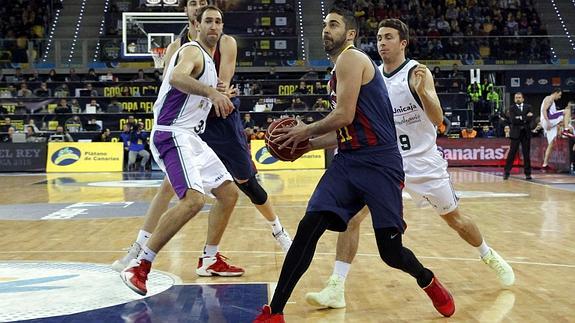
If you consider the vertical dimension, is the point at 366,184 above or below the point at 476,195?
above

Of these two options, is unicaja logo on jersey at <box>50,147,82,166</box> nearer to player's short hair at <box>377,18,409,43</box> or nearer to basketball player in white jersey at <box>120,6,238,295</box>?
basketball player in white jersey at <box>120,6,238,295</box>

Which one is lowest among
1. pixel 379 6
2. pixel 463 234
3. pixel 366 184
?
pixel 463 234

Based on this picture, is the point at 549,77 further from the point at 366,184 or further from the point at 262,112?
the point at 366,184

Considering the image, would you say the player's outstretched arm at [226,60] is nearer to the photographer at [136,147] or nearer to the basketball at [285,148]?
the basketball at [285,148]

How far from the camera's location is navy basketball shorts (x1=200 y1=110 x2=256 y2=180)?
6461mm

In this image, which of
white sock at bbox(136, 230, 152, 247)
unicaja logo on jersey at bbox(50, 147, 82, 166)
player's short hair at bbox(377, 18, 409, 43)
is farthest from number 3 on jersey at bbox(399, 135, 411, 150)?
unicaja logo on jersey at bbox(50, 147, 82, 166)

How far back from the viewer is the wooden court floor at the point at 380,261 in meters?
5.09

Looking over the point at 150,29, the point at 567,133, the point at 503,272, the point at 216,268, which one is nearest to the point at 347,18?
the point at 503,272

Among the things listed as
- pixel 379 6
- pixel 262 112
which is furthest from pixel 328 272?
pixel 379 6

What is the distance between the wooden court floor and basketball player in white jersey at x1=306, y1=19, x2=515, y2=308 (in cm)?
34

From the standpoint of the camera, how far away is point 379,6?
33.3 meters

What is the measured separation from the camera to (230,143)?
649cm

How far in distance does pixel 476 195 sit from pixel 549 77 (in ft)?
65.5

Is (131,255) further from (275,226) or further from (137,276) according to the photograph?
(275,226)
